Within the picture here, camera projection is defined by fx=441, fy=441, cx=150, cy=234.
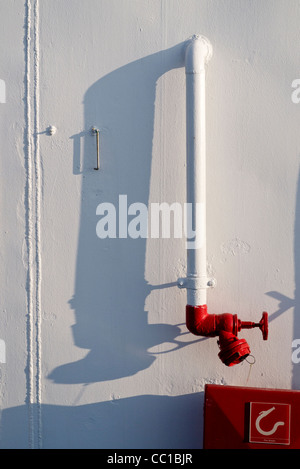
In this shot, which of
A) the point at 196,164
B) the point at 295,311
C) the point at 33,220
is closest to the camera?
the point at 196,164

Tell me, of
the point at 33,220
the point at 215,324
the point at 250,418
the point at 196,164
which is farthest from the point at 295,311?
the point at 33,220

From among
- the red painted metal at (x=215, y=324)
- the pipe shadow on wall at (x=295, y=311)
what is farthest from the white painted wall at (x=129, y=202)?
the red painted metal at (x=215, y=324)

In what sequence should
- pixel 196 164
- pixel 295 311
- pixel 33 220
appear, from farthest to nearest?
1. pixel 33 220
2. pixel 295 311
3. pixel 196 164

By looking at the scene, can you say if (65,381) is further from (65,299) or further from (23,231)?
(23,231)

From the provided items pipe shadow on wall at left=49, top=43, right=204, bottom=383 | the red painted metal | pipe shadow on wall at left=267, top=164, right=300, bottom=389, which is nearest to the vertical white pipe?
the red painted metal

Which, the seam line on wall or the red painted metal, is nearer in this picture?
the red painted metal

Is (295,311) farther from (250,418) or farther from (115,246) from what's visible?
(115,246)

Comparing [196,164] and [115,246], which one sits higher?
[196,164]

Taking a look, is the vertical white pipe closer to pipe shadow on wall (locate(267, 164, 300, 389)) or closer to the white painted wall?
the white painted wall

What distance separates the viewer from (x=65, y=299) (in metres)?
1.99

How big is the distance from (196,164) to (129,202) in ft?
1.15

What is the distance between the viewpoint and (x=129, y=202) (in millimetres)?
1940

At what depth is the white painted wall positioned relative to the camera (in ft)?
6.12

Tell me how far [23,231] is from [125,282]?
519 mm
